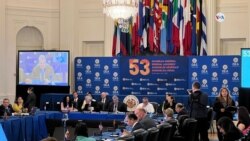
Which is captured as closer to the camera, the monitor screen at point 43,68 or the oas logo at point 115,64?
the oas logo at point 115,64

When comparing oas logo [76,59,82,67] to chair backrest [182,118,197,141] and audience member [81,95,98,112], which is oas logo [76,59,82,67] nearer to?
audience member [81,95,98,112]

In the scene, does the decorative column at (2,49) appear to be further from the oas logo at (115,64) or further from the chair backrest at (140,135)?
the chair backrest at (140,135)

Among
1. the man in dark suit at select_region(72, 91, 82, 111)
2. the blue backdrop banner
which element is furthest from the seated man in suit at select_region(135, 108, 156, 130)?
the blue backdrop banner

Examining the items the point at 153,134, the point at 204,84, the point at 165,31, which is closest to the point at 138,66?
the point at 165,31

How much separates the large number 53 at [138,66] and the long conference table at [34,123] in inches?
190

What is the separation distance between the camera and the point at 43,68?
70.7 ft

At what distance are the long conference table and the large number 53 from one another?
4826 mm

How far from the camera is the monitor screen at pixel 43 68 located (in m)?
21.4

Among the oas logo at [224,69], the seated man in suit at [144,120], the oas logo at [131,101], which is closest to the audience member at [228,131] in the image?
the seated man in suit at [144,120]

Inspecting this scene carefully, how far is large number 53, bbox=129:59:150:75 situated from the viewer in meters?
20.8

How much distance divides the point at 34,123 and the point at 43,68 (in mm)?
7441

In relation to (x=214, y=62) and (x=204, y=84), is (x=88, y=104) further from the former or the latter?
(x=214, y=62)

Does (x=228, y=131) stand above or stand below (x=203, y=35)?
below

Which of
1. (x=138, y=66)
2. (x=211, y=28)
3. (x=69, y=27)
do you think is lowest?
(x=138, y=66)
